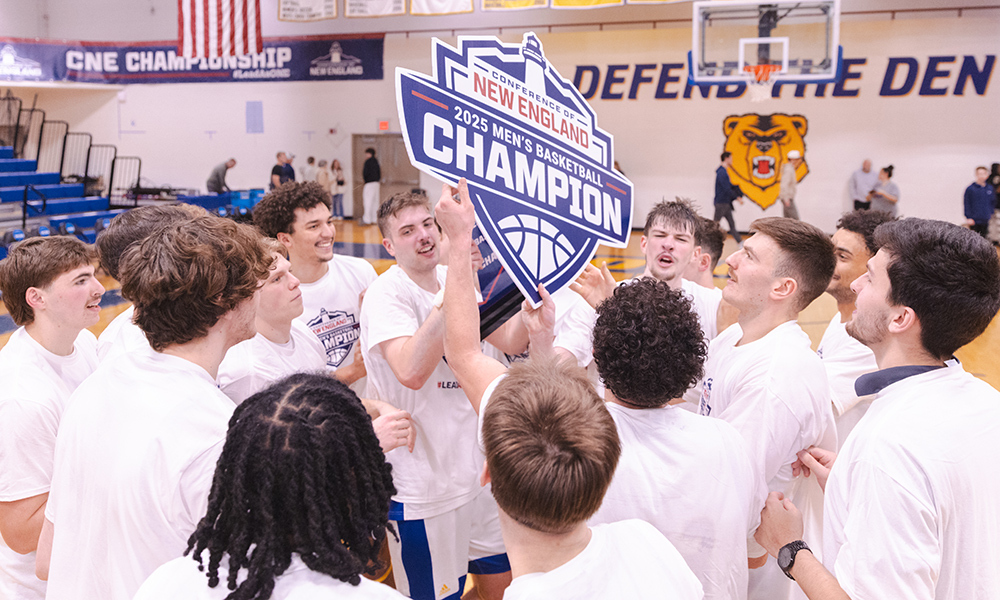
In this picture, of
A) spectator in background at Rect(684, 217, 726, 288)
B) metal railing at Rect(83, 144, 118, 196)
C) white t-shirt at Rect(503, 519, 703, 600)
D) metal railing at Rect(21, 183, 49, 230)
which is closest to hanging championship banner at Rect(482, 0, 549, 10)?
metal railing at Rect(21, 183, 49, 230)

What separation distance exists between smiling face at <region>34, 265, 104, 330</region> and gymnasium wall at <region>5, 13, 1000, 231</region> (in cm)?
1505

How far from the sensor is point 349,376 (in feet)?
11.3

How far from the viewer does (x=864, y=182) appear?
51.1 feet

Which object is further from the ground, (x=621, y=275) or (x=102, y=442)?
(x=102, y=442)

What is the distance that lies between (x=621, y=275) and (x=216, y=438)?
1031cm

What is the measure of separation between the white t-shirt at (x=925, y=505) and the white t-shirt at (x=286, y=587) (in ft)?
3.54

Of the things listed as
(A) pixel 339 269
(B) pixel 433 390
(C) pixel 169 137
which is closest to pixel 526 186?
(B) pixel 433 390

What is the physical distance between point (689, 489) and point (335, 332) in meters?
2.37

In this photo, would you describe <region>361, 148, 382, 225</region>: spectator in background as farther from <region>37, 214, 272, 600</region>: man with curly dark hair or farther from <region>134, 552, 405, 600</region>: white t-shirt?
<region>134, 552, 405, 600</region>: white t-shirt

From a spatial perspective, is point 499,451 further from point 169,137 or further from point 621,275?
point 169,137

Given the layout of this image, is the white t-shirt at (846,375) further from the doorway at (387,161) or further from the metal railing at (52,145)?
the metal railing at (52,145)

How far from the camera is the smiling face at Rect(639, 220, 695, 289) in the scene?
368 centimetres

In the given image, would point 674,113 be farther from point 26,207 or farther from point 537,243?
point 537,243

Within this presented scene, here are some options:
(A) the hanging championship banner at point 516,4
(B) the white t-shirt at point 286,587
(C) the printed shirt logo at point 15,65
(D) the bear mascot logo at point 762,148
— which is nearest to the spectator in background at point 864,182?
(D) the bear mascot logo at point 762,148
